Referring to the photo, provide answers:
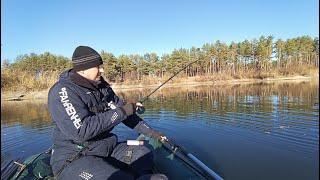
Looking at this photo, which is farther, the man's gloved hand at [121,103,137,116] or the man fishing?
the man's gloved hand at [121,103,137,116]

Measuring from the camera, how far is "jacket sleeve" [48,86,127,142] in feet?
10.9

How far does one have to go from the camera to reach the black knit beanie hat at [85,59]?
3691 mm

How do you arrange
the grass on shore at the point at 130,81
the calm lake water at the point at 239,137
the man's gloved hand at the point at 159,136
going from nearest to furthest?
the man's gloved hand at the point at 159,136
the calm lake water at the point at 239,137
the grass on shore at the point at 130,81

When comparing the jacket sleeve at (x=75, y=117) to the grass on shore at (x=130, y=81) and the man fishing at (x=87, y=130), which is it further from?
the grass on shore at (x=130, y=81)

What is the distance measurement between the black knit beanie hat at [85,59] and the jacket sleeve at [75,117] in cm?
33

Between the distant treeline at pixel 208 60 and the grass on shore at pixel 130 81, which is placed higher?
the distant treeline at pixel 208 60

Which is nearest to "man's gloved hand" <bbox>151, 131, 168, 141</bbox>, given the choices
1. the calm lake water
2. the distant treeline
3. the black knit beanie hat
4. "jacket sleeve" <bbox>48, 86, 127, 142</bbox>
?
"jacket sleeve" <bbox>48, 86, 127, 142</bbox>

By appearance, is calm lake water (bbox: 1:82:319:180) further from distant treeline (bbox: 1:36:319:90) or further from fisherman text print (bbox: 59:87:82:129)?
distant treeline (bbox: 1:36:319:90)

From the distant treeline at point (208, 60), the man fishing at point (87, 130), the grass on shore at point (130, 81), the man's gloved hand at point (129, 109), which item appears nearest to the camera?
the man fishing at point (87, 130)

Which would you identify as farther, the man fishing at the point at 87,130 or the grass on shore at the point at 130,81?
the grass on shore at the point at 130,81

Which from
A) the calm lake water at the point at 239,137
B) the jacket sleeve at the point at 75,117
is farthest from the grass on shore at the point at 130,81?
the jacket sleeve at the point at 75,117

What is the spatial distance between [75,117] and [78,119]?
34 millimetres

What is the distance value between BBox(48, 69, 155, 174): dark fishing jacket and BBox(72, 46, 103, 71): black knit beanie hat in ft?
0.33

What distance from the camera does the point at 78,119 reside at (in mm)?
3314
